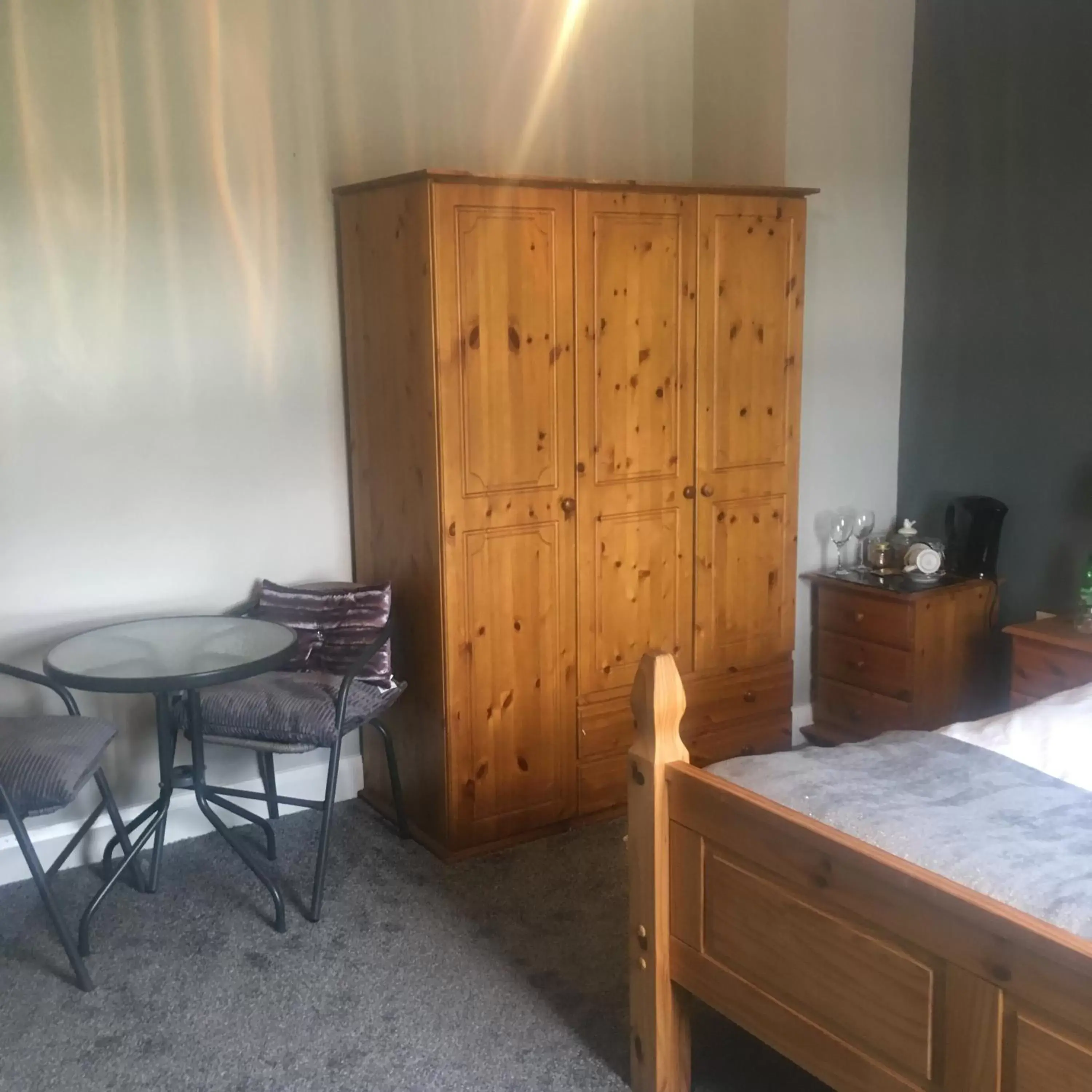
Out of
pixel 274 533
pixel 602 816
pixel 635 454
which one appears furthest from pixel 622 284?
pixel 602 816

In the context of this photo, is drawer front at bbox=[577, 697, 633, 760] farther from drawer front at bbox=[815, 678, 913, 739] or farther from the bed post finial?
the bed post finial

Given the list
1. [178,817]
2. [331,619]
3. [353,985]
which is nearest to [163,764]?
[178,817]

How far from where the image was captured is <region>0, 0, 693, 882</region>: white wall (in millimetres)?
2990

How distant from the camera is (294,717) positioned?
9.53 feet

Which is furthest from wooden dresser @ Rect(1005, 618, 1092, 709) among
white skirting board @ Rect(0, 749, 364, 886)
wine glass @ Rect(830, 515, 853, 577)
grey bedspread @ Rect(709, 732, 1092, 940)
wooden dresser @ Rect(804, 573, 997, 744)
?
white skirting board @ Rect(0, 749, 364, 886)

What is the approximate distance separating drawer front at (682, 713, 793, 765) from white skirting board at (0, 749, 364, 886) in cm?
110

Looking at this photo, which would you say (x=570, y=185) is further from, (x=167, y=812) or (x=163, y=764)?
(x=167, y=812)

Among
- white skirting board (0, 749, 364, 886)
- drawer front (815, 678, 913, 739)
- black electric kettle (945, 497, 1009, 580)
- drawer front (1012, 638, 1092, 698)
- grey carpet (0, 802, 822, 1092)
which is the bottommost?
grey carpet (0, 802, 822, 1092)

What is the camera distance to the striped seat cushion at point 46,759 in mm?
2533

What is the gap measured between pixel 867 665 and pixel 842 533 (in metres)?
0.48

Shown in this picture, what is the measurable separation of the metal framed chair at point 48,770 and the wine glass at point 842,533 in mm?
2444

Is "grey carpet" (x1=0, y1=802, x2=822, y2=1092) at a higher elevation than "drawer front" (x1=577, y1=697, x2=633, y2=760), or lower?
lower

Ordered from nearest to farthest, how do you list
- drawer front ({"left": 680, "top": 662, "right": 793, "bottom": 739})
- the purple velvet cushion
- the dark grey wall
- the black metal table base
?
the black metal table base, the purple velvet cushion, the dark grey wall, drawer front ({"left": 680, "top": 662, "right": 793, "bottom": 739})

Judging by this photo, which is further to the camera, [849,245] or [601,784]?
[849,245]
